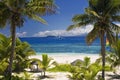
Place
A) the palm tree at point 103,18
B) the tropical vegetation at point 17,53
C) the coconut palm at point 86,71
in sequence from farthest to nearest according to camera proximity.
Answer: the tropical vegetation at point 17,53 < the palm tree at point 103,18 < the coconut palm at point 86,71

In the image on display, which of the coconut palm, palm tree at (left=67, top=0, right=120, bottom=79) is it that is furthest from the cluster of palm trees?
the coconut palm

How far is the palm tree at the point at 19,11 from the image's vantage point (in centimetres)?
1667

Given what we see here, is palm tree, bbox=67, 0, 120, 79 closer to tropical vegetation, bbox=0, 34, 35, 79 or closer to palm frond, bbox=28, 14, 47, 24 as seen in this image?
palm frond, bbox=28, 14, 47, 24

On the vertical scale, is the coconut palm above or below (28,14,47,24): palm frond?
below

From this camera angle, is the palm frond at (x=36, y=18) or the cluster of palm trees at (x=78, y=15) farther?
the palm frond at (x=36, y=18)

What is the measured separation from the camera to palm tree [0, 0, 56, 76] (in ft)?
54.7

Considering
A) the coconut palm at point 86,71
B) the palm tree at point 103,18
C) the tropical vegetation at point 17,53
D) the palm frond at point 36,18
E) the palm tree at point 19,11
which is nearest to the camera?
the coconut palm at point 86,71

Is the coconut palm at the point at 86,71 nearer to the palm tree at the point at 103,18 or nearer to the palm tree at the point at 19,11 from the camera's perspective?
the palm tree at the point at 103,18

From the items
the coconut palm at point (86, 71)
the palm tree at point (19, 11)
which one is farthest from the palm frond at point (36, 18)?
the coconut palm at point (86, 71)

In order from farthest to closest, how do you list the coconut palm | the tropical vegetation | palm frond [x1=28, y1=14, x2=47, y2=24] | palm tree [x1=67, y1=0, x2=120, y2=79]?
the tropical vegetation < palm tree [x1=67, y1=0, x2=120, y2=79] < palm frond [x1=28, y1=14, x2=47, y2=24] < the coconut palm

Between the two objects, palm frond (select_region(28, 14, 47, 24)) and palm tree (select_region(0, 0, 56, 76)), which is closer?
palm tree (select_region(0, 0, 56, 76))

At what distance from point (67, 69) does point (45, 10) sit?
472 centimetres

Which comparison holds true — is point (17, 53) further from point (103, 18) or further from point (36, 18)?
point (103, 18)

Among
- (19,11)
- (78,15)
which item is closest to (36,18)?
(19,11)
